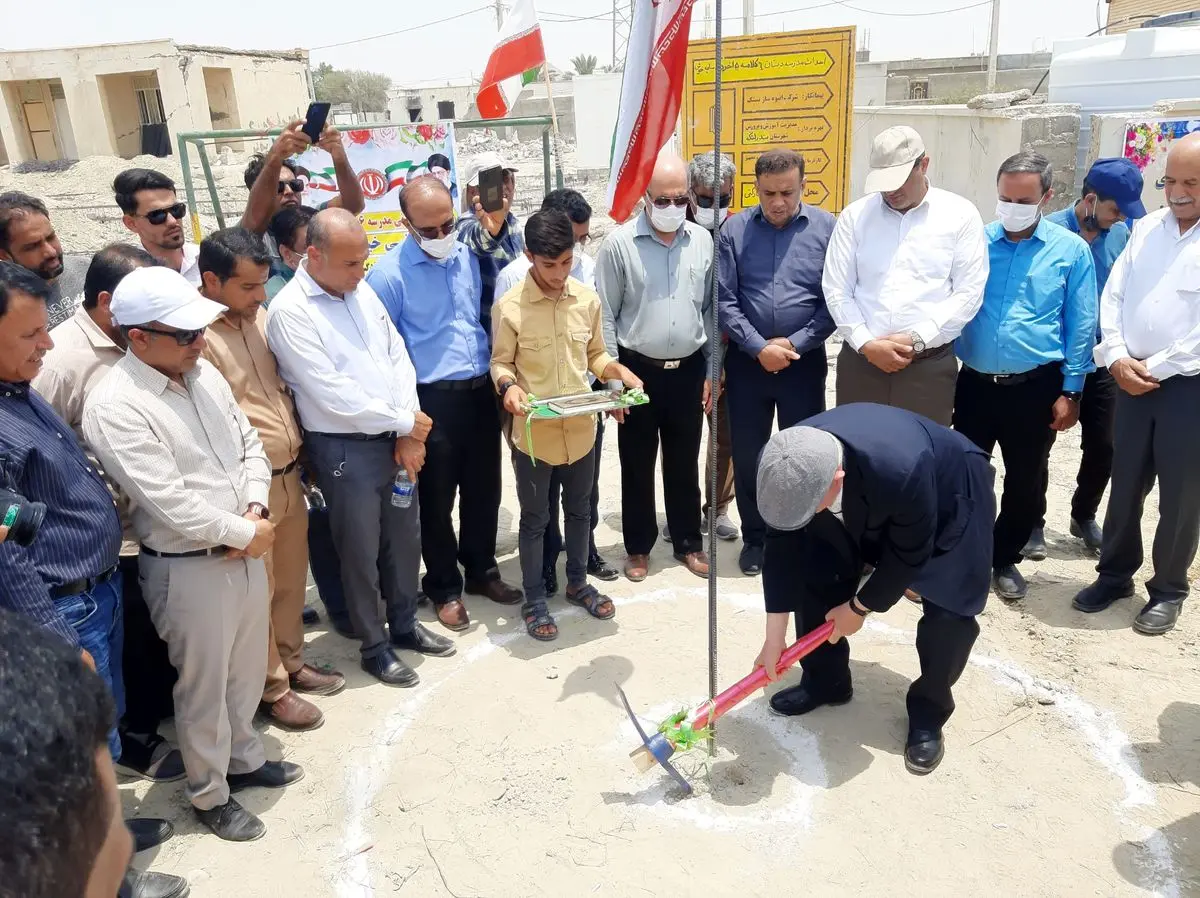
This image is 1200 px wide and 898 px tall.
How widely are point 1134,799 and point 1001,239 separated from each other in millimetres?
2864

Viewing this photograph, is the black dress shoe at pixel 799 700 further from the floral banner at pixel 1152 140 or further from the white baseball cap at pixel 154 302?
the floral banner at pixel 1152 140

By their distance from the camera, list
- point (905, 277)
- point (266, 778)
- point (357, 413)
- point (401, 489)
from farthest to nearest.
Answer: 1. point (905, 277)
2. point (401, 489)
3. point (357, 413)
4. point (266, 778)

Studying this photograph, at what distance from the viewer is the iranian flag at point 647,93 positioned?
3.45 metres

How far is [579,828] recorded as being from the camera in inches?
136

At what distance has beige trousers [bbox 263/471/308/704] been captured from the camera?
398cm

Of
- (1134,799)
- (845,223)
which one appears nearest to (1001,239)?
(845,223)

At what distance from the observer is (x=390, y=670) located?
443cm

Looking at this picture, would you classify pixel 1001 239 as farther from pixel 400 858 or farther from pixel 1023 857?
pixel 400 858

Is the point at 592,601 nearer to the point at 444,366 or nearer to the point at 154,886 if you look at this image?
the point at 444,366

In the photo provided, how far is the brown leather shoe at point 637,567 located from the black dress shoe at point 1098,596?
242cm

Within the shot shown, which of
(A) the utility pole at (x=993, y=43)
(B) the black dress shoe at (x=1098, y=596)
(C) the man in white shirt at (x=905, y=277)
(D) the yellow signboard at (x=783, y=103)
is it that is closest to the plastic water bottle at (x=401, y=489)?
(C) the man in white shirt at (x=905, y=277)

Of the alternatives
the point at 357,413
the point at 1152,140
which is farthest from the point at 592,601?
the point at 1152,140

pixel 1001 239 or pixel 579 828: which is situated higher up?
pixel 1001 239

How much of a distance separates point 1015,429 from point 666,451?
1.96 meters
